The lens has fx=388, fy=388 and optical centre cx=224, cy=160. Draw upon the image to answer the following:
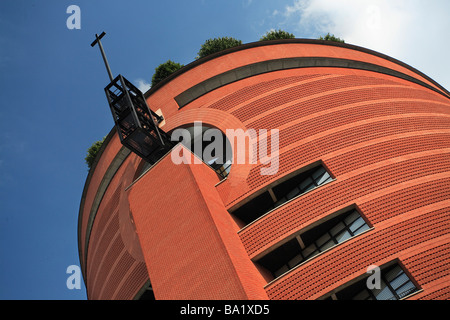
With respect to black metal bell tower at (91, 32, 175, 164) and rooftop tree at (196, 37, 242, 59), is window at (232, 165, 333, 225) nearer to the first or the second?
black metal bell tower at (91, 32, 175, 164)

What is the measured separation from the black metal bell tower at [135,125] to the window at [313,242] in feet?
25.3

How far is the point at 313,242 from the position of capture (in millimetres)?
15477

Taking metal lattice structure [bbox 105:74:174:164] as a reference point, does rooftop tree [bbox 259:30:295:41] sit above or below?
above

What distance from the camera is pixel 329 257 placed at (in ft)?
44.0

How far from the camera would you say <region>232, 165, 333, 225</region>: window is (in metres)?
16.7

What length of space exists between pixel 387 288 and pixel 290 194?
18.0 ft

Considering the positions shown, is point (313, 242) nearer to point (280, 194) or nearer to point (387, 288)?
point (280, 194)

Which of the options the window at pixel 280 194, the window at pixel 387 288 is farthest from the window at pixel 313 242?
the window at pixel 280 194

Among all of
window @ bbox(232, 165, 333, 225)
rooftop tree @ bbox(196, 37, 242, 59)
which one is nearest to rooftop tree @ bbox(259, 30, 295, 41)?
rooftop tree @ bbox(196, 37, 242, 59)

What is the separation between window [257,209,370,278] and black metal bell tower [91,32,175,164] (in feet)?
25.3

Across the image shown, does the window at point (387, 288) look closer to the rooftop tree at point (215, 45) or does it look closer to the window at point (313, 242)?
the window at point (313, 242)

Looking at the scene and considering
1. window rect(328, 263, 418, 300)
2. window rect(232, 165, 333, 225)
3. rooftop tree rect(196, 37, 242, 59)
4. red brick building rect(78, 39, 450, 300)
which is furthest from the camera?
rooftop tree rect(196, 37, 242, 59)

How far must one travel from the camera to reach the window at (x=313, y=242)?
1470 cm

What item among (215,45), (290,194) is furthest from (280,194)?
(215,45)
